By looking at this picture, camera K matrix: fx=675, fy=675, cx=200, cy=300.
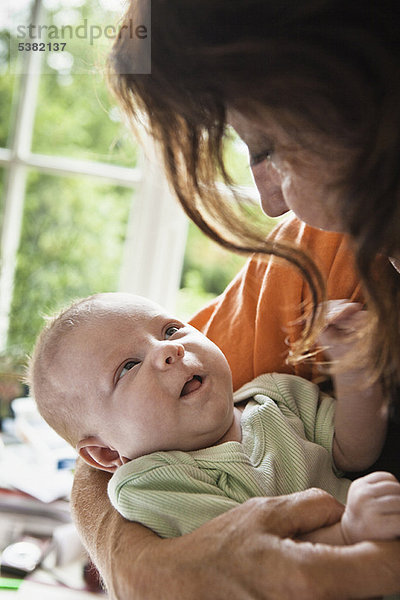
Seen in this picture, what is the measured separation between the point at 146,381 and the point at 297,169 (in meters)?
0.44

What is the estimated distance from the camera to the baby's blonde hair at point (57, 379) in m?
1.20

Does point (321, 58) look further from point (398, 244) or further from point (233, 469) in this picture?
point (233, 469)

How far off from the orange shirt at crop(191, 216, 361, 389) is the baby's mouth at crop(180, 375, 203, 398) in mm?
179

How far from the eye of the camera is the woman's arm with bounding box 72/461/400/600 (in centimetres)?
80

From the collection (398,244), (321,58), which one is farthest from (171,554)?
(321,58)

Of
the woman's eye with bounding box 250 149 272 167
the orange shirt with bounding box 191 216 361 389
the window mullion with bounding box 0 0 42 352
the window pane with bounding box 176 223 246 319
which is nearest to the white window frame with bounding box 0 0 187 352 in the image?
the window mullion with bounding box 0 0 42 352

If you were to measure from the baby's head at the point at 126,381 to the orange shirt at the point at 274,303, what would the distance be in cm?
12

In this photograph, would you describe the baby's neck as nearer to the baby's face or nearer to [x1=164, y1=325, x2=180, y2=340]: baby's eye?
the baby's face

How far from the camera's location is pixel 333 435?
1.16m

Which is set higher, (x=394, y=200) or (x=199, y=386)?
(x=394, y=200)

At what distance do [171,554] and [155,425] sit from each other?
0.80 ft

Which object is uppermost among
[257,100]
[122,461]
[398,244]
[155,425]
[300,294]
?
[257,100]

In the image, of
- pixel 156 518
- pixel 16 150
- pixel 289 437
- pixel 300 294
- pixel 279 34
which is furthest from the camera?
pixel 16 150

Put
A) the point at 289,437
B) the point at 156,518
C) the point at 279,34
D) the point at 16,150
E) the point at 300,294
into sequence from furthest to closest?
the point at 16,150 → the point at 300,294 → the point at 289,437 → the point at 156,518 → the point at 279,34
